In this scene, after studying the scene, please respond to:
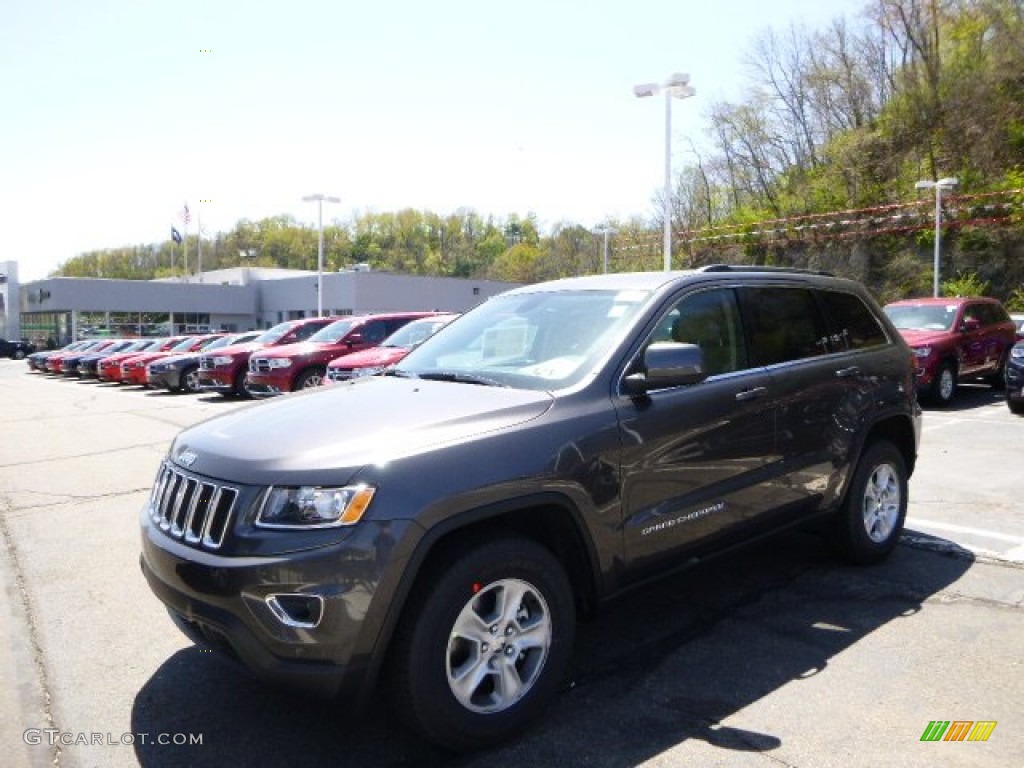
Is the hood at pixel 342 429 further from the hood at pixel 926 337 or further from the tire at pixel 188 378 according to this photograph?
the tire at pixel 188 378

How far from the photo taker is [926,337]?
13562mm

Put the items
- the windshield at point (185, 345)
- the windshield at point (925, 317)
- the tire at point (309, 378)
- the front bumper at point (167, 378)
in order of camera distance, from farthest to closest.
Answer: the windshield at point (185, 345), the front bumper at point (167, 378), the tire at point (309, 378), the windshield at point (925, 317)

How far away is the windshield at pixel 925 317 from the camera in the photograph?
14148 mm

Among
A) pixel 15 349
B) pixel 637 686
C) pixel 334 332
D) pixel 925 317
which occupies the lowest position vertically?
pixel 15 349

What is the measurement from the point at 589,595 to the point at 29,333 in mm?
70228

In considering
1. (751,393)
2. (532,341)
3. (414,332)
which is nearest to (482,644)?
(532,341)

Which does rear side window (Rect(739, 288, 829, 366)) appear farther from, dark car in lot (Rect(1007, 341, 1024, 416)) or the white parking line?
dark car in lot (Rect(1007, 341, 1024, 416))

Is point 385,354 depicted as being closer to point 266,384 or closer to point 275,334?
point 266,384

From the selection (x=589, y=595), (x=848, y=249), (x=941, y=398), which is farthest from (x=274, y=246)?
(x=589, y=595)

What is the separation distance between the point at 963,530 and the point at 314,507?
5088mm

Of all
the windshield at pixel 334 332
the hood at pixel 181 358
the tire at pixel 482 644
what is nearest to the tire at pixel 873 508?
the tire at pixel 482 644

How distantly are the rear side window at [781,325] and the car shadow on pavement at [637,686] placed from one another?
53.8 inches

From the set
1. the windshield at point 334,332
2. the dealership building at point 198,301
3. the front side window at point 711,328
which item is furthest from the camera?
the dealership building at point 198,301

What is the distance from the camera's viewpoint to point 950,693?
11.3ft
